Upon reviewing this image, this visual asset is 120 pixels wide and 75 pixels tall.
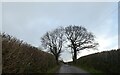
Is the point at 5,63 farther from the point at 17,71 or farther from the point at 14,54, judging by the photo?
the point at 17,71

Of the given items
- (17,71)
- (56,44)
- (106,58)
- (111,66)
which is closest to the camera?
(17,71)

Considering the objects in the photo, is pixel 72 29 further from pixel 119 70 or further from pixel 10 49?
pixel 10 49

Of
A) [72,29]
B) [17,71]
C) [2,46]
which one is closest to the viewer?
[2,46]

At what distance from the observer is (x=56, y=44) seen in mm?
74062

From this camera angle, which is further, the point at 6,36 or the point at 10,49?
the point at 6,36

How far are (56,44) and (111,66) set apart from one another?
5549 cm

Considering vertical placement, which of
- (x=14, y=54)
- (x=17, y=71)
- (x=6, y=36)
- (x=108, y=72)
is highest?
(x=6, y=36)

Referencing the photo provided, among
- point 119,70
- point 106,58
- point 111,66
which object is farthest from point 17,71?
point 106,58

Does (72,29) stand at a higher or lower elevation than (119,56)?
higher

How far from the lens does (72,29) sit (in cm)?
6619

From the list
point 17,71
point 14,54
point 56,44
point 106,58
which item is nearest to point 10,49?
point 14,54

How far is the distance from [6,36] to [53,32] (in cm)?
6426

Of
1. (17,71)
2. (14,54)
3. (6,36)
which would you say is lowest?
(17,71)

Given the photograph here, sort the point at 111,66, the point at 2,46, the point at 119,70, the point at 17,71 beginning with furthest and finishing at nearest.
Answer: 1. the point at 111,66
2. the point at 119,70
3. the point at 17,71
4. the point at 2,46
